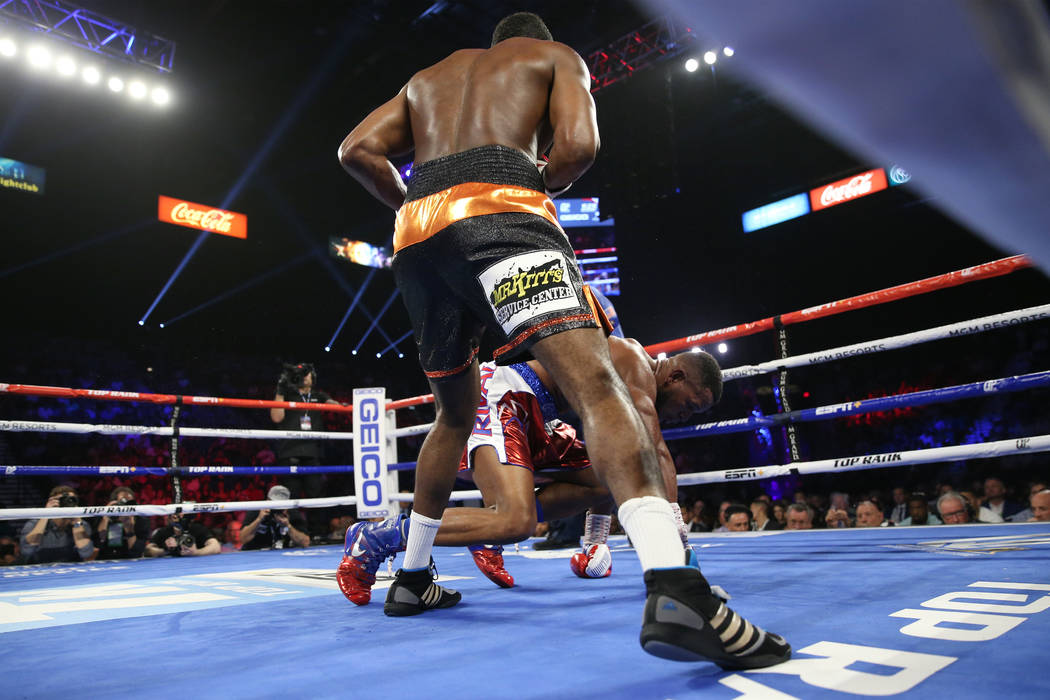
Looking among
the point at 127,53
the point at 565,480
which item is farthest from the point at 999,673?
the point at 127,53

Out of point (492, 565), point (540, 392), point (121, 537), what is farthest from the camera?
point (121, 537)

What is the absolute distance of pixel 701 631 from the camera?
0.83m

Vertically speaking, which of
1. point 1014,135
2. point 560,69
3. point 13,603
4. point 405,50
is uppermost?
point 405,50

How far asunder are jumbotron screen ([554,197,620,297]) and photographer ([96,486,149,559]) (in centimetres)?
913

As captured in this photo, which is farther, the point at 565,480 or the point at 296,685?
the point at 565,480

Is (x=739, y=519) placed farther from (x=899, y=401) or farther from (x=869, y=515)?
(x=899, y=401)

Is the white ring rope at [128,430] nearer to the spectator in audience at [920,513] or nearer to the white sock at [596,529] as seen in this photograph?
the white sock at [596,529]

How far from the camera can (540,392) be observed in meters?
2.26

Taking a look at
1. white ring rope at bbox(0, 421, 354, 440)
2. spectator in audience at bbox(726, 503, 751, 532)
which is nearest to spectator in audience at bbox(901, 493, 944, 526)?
spectator in audience at bbox(726, 503, 751, 532)

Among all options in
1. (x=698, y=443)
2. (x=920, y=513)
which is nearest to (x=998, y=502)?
(x=920, y=513)

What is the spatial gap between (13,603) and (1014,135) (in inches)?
94.3

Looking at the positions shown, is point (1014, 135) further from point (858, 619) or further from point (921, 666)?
point (858, 619)

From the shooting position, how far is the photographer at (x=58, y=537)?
388 cm

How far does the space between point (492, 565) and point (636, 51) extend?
24.6 ft
